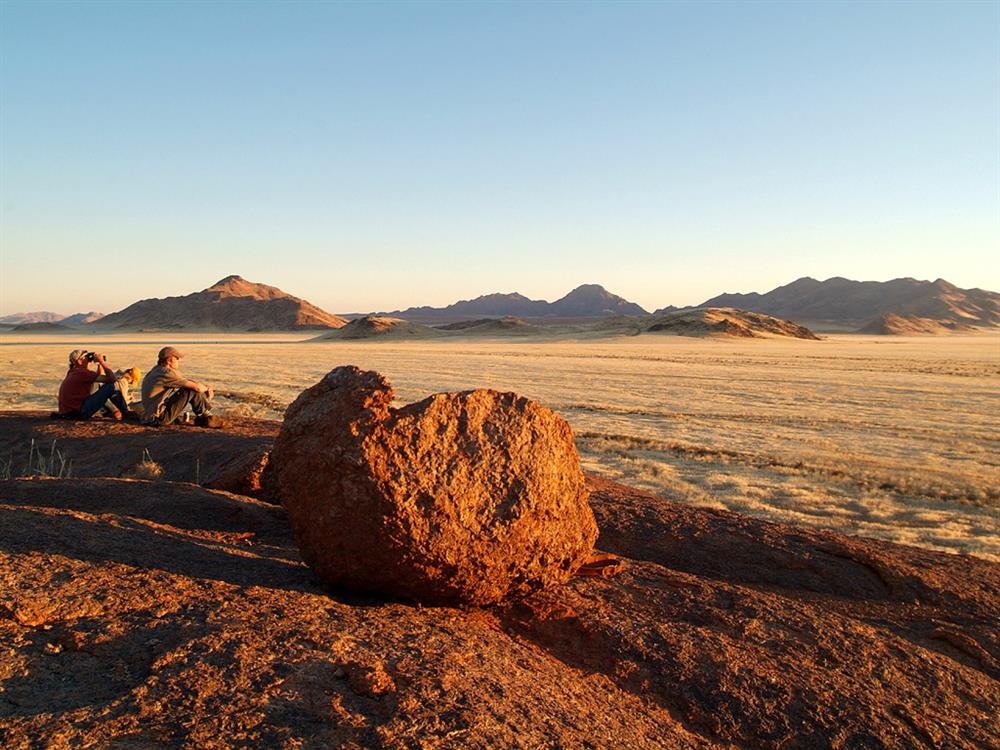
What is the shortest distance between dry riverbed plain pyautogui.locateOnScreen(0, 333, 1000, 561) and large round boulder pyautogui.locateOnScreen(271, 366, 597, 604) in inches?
215

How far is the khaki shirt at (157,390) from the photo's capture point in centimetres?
1128

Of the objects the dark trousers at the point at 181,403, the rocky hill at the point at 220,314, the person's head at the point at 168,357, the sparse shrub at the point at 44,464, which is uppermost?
the rocky hill at the point at 220,314

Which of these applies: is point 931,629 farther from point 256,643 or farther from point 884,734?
point 256,643

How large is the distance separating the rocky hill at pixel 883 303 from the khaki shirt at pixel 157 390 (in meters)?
146

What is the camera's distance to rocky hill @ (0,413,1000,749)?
9.21ft

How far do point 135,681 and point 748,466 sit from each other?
10714mm

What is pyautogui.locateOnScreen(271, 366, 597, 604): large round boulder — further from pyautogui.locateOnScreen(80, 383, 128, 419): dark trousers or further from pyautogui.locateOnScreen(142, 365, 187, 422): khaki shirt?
pyautogui.locateOnScreen(80, 383, 128, 419): dark trousers

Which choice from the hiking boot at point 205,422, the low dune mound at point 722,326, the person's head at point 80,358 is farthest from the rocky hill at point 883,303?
the person's head at point 80,358

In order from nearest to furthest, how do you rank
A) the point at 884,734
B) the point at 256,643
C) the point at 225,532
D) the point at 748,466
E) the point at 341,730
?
the point at 341,730, the point at 256,643, the point at 884,734, the point at 225,532, the point at 748,466

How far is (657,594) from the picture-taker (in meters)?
4.95

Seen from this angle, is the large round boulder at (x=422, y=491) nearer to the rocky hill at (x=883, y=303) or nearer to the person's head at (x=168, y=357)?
the person's head at (x=168, y=357)

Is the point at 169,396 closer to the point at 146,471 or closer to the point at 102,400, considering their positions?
the point at 102,400

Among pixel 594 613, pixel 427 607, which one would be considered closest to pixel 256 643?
pixel 427 607

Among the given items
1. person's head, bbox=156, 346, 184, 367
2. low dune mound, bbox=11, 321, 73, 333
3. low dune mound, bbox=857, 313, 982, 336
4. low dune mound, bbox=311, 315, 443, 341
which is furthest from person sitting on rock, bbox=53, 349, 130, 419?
low dune mound, bbox=857, 313, 982, 336
